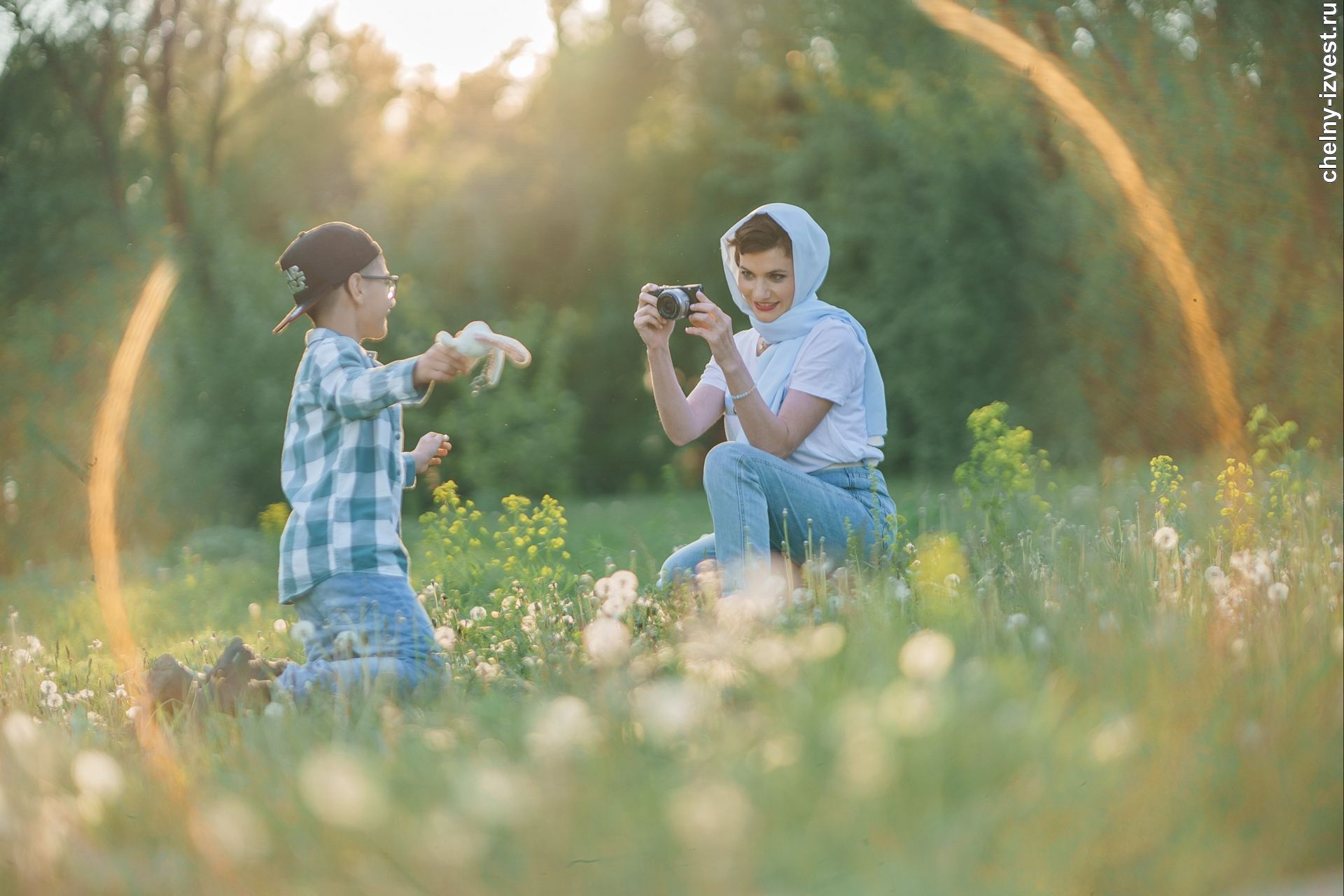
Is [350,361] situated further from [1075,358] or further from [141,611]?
[1075,358]

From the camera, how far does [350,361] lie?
3.90m

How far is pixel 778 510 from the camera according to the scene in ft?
14.5

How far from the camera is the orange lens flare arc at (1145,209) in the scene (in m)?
11.8

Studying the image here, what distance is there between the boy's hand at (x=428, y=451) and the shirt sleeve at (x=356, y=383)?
1.47 ft

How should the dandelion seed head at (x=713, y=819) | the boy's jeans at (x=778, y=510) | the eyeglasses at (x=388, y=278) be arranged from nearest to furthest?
the dandelion seed head at (x=713, y=819) → the eyeglasses at (x=388, y=278) → the boy's jeans at (x=778, y=510)

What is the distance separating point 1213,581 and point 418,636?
2221 millimetres

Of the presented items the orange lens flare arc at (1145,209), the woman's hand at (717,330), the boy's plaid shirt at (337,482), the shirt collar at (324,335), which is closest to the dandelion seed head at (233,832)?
the boy's plaid shirt at (337,482)

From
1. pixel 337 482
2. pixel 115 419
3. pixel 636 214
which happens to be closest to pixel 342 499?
pixel 337 482

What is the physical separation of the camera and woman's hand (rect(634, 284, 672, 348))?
2 cm

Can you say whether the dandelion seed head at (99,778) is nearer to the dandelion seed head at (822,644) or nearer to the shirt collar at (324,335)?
the dandelion seed head at (822,644)

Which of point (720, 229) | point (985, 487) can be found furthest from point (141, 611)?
point (720, 229)

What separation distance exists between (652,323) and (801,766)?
256 centimetres

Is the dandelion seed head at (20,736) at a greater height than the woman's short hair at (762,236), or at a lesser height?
lesser

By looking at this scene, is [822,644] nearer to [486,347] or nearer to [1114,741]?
[1114,741]
